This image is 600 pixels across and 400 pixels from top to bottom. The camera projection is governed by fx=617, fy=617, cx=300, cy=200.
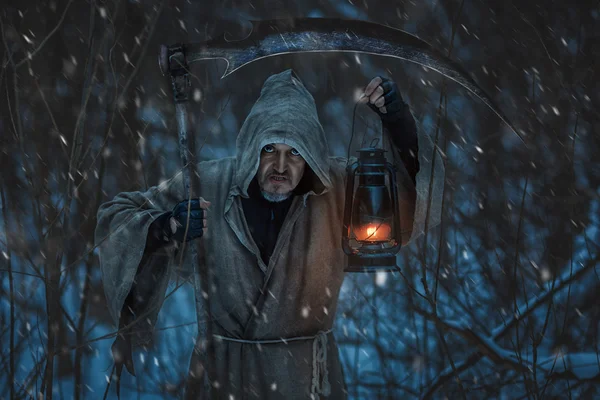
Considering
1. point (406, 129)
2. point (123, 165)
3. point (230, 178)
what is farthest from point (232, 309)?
point (123, 165)

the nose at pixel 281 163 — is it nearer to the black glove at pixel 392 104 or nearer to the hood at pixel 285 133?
the hood at pixel 285 133

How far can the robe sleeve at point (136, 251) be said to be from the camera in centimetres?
261

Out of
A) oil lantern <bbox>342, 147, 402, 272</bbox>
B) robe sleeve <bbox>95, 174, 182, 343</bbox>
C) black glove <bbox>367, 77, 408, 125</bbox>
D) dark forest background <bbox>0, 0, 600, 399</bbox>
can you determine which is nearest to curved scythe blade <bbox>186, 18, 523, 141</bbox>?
black glove <bbox>367, 77, 408, 125</bbox>

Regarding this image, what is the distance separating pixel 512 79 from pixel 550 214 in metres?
1.52

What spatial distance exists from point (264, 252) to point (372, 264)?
653 mm

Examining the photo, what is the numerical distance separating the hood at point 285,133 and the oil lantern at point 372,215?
0.77 ft

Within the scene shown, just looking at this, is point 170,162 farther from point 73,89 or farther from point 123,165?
point 73,89

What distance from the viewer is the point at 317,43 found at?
2184mm

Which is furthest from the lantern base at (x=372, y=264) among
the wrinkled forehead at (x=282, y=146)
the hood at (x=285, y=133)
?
the wrinkled forehead at (x=282, y=146)

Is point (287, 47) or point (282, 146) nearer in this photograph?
point (287, 47)

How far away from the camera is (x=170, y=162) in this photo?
209 inches

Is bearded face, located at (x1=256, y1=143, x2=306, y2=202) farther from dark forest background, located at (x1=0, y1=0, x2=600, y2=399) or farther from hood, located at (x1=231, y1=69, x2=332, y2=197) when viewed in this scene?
dark forest background, located at (x1=0, y1=0, x2=600, y2=399)

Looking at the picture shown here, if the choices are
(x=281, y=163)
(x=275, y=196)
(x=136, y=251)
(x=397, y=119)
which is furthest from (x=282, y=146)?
(x=136, y=251)

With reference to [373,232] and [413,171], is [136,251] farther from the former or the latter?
[413,171]
